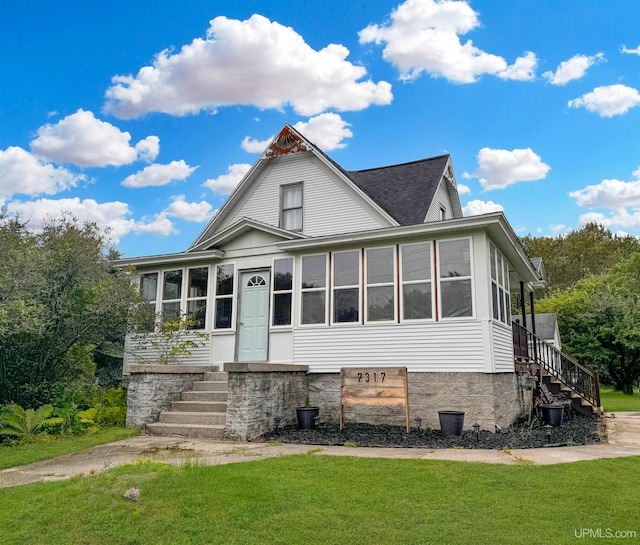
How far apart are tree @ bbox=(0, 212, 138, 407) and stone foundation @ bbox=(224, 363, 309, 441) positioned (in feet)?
10.5

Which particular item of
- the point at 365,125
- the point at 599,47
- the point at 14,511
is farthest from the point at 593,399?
the point at 14,511

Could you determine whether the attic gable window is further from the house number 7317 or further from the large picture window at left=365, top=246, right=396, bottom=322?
the house number 7317

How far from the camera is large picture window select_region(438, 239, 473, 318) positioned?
29.6ft

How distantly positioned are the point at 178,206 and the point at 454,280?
1010 inches

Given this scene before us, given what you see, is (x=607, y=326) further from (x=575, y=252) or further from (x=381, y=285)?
(x=381, y=285)

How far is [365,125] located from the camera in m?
17.1

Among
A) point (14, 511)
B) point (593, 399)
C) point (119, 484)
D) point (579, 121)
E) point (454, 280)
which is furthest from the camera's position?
point (579, 121)

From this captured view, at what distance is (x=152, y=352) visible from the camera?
11.8 m

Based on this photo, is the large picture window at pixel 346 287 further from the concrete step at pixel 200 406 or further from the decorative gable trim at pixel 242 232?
the concrete step at pixel 200 406

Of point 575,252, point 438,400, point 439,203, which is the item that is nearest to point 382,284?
point 438,400

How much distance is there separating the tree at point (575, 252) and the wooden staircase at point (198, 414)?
39.9 metres

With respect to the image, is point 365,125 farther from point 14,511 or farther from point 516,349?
point 14,511

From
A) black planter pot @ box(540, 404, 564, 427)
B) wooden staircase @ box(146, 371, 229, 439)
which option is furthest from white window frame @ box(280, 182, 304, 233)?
black planter pot @ box(540, 404, 564, 427)

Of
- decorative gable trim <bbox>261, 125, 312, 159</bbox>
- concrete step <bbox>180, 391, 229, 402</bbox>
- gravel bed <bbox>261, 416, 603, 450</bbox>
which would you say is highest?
decorative gable trim <bbox>261, 125, 312, 159</bbox>
